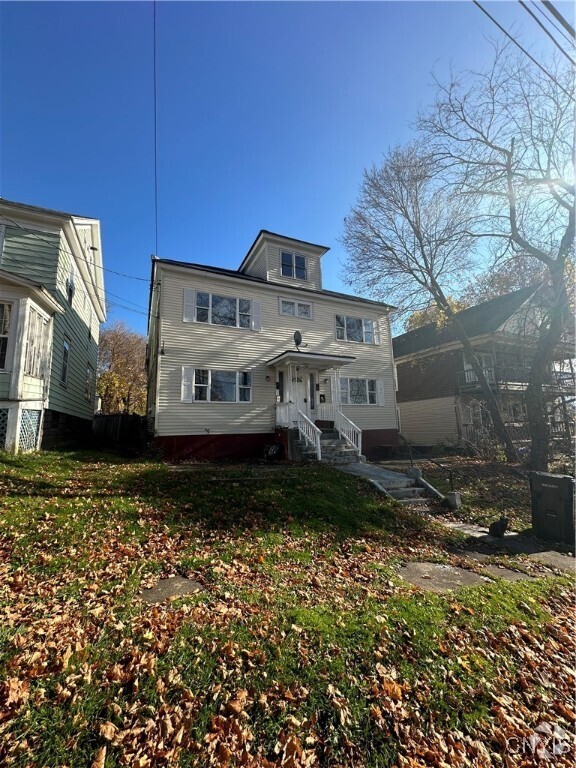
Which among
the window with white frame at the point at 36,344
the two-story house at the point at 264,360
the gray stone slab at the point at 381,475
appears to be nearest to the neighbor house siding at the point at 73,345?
the window with white frame at the point at 36,344

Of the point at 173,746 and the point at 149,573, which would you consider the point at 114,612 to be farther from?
the point at 173,746

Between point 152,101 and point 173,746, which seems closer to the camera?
point 173,746

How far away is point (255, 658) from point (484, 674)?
6.92ft

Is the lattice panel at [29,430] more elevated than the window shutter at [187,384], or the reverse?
the window shutter at [187,384]

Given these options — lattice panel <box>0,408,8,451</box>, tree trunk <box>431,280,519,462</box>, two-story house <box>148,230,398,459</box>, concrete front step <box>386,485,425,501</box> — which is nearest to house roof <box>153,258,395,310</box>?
two-story house <box>148,230,398,459</box>

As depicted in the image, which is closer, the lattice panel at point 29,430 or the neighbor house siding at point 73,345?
the lattice panel at point 29,430

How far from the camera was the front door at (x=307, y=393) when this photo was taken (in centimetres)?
1534

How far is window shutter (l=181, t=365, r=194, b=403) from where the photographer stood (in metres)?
13.4

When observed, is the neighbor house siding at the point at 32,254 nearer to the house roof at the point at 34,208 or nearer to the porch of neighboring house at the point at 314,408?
the house roof at the point at 34,208

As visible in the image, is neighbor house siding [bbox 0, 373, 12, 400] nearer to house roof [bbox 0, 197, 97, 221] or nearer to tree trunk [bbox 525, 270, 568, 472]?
house roof [bbox 0, 197, 97, 221]

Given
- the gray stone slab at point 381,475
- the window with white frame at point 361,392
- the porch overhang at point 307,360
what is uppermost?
the porch overhang at point 307,360

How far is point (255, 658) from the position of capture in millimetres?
2969

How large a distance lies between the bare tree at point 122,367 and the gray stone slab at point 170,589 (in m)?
30.9

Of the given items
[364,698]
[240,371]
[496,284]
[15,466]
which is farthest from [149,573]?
[496,284]
